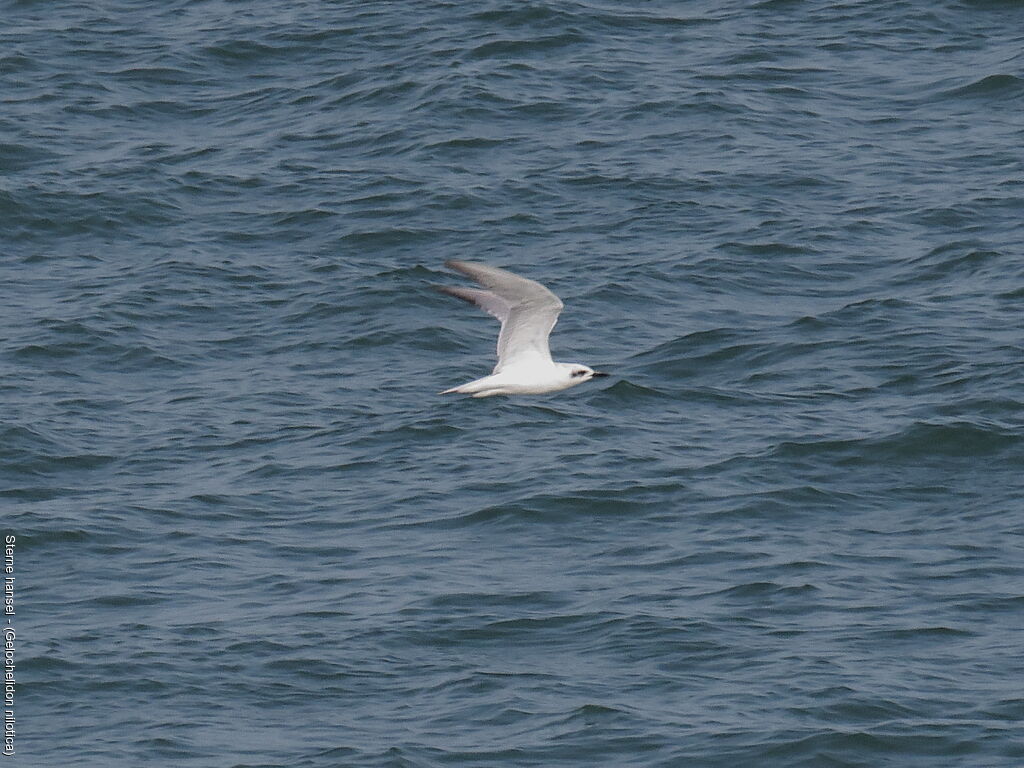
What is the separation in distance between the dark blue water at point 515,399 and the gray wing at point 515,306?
2902 millimetres

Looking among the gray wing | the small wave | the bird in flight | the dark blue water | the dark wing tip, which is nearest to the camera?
the gray wing

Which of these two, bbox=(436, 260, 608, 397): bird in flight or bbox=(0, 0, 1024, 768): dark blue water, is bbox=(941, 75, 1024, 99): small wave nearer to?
bbox=(0, 0, 1024, 768): dark blue water

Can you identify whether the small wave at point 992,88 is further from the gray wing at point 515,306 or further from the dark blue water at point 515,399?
the gray wing at point 515,306

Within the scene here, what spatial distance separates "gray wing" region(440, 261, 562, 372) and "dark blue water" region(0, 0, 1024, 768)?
2902mm

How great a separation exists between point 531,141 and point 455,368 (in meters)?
5.62

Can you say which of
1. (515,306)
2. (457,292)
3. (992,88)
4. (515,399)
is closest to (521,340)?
(515,306)

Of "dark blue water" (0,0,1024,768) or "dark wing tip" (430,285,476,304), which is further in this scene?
"dark blue water" (0,0,1024,768)

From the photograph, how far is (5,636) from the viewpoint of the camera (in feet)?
69.2

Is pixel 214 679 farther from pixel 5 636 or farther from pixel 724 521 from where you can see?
pixel 724 521

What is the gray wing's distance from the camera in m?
18.4

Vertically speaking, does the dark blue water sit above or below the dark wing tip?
below

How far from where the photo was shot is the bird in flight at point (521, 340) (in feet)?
61.7

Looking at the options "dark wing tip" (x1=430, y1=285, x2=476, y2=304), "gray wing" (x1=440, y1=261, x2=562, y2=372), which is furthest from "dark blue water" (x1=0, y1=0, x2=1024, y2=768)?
"dark wing tip" (x1=430, y1=285, x2=476, y2=304)

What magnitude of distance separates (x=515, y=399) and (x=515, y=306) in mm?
5994
